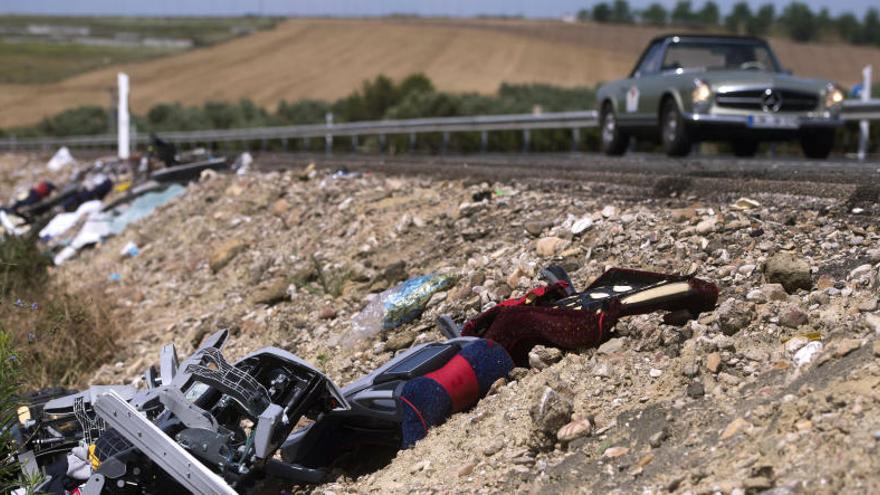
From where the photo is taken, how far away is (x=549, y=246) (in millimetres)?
7398

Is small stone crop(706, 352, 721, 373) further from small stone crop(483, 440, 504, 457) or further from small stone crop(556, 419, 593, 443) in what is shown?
small stone crop(483, 440, 504, 457)

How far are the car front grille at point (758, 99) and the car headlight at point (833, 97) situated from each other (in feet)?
0.46

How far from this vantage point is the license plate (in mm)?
12273

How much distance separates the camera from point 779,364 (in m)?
4.69

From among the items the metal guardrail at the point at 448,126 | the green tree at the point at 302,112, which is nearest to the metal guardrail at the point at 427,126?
the metal guardrail at the point at 448,126

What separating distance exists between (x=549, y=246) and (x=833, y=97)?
260 inches

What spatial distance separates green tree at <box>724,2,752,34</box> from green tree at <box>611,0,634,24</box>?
27.3 ft

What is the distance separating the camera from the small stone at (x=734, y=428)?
4.23 meters

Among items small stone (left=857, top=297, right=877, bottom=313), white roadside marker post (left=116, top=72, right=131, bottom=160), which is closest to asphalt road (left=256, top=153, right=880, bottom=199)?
small stone (left=857, top=297, right=877, bottom=313)

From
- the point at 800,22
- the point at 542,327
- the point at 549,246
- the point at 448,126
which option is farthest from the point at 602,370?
the point at 800,22

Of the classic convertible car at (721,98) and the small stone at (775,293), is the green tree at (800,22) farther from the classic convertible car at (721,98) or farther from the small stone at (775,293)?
the small stone at (775,293)

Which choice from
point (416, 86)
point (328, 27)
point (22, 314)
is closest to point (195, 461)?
point (22, 314)

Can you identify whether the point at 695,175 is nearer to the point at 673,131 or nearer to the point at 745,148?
the point at 673,131

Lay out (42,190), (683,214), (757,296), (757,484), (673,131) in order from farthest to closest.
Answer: (42,190)
(673,131)
(683,214)
(757,296)
(757,484)
